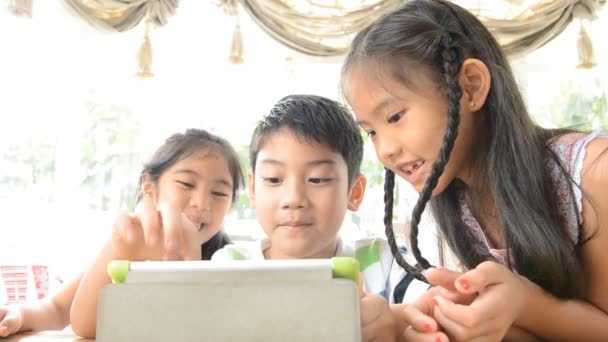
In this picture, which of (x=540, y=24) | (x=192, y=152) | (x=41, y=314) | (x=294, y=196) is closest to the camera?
(x=41, y=314)

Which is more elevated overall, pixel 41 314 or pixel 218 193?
pixel 218 193

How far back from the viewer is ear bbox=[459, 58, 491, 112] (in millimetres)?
901

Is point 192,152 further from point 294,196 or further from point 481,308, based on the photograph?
point 481,308

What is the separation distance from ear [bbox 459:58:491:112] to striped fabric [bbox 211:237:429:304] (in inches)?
14.0

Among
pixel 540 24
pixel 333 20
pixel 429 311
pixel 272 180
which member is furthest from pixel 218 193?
pixel 540 24

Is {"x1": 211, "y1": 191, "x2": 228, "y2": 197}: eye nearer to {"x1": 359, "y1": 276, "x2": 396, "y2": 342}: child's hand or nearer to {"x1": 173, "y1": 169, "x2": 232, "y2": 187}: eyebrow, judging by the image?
{"x1": 173, "y1": 169, "x2": 232, "y2": 187}: eyebrow

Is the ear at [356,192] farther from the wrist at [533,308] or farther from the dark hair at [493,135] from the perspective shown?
the wrist at [533,308]

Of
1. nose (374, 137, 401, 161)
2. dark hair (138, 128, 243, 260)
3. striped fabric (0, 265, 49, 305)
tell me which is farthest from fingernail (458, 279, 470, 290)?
striped fabric (0, 265, 49, 305)

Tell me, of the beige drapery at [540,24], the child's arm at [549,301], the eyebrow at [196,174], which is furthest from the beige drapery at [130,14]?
the child's arm at [549,301]

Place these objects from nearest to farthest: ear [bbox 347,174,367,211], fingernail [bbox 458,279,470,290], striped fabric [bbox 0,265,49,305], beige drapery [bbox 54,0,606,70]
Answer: fingernail [bbox 458,279,470,290] < ear [bbox 347,174,367,211] < striped fabric [bbox 0,265,49,305] < beige drapery [bbox 54,0,606,70]

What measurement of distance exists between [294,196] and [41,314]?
19.9 inches

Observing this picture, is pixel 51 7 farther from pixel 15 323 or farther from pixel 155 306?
pixel 155 306

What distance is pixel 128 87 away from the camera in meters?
3.04

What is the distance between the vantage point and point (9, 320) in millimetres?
768
